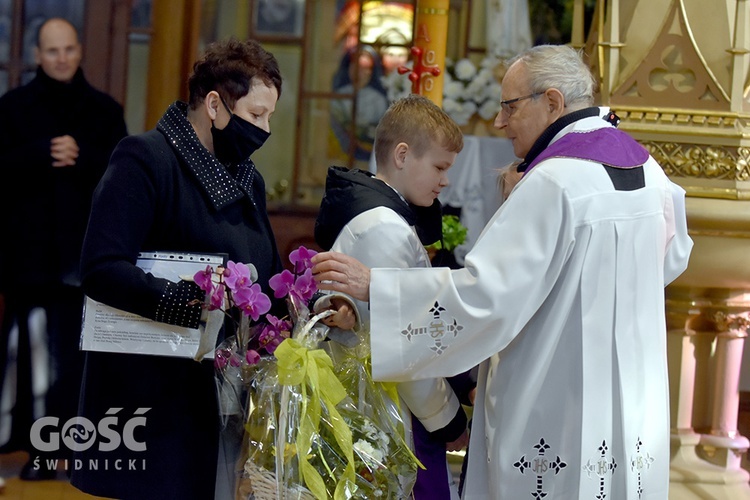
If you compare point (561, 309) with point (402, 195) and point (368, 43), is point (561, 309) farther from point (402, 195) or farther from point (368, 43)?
point (368, 43)

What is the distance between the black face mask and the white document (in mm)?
276

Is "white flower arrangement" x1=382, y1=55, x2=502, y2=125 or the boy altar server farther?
"white flower arrangement" x1=382, y1=55, x2=502, y2=125

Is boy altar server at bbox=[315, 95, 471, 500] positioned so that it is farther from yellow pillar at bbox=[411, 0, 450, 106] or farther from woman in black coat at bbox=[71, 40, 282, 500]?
yellow pillar at bbox=[411, 0, 450, 106]

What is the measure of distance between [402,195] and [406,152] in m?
0.11

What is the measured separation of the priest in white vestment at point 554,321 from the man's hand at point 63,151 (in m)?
2.28

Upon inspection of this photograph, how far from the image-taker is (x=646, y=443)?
253 cm

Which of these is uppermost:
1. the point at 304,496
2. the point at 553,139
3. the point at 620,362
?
the point at 553,139

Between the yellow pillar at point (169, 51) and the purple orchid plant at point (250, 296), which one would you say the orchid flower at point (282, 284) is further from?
the yellow pillar at point (169, 51)

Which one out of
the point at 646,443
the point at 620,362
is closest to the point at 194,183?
the point at 620,362

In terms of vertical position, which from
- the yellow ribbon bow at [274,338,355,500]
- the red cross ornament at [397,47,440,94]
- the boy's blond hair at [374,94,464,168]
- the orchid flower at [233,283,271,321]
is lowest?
the yellow ribbon bow at [274,338,355,500]

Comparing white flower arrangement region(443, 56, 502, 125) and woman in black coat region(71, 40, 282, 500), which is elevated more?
white flower arrangement region(443, 56, 502, 125)

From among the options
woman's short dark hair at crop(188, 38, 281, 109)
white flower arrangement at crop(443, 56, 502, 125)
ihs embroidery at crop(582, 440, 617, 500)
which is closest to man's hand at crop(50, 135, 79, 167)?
white flower arrangement at crop(443, 56, 502, 125)

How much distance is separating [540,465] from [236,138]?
1.04m

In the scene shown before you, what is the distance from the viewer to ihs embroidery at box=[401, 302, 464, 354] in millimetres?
2422
